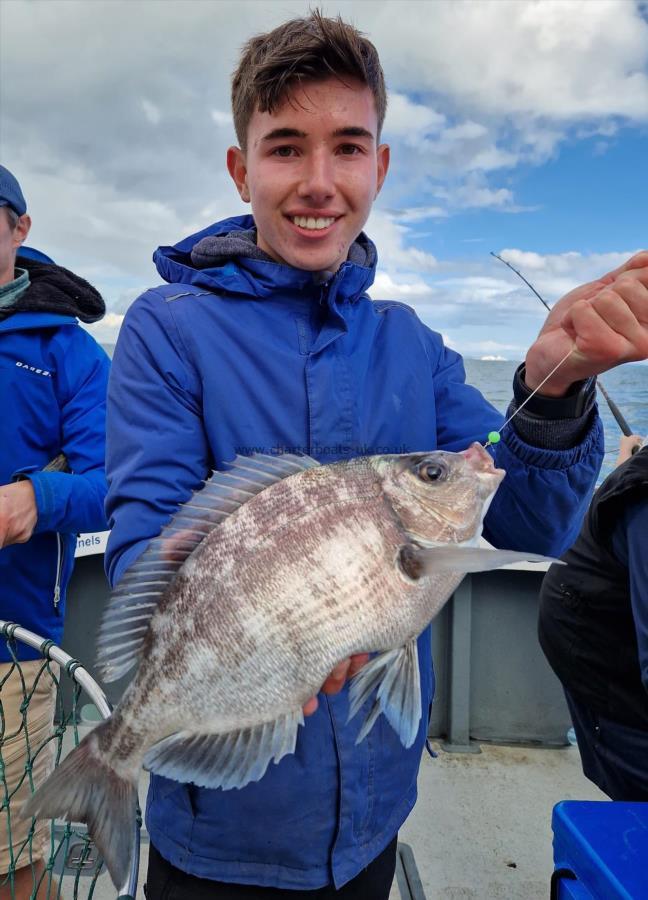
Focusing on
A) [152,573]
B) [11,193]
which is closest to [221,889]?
[152,573]

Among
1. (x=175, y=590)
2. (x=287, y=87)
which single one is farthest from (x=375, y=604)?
(x=287, y=87)

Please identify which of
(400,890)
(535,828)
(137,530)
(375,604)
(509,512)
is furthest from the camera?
(535,828)

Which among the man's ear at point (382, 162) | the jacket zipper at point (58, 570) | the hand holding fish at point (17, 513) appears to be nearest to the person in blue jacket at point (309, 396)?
the man's ear at point (382, 162)

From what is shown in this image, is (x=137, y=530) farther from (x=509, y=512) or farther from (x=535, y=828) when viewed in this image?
(x=535, y=828)

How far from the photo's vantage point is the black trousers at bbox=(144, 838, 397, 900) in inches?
61.2

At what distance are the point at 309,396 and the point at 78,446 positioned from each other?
51.0 inches

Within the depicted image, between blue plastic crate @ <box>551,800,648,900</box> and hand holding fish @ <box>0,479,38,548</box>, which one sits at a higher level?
hand holding fish @ <box>0,479,38,548</box>

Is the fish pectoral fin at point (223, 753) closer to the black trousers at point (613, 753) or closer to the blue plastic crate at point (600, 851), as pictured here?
the blue plastic crate at point (600, 851)

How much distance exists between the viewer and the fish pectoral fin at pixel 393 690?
1284 mm

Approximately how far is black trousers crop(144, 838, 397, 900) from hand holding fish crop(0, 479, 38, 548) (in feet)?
3.55

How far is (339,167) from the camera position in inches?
64.9

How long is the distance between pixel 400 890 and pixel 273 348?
2.60 meters

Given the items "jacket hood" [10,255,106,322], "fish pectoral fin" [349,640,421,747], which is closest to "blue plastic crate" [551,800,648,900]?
"fish pectoral fin" [349,640,421,747]

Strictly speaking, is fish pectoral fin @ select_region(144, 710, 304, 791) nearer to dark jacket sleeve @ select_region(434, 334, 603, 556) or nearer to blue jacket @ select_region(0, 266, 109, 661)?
dark jacket sleeve @ select_region(434, 334, 603, 556)
